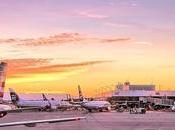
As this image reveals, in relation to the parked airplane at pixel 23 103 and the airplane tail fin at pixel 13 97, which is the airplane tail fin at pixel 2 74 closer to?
the parked airplane at pixel 23 103

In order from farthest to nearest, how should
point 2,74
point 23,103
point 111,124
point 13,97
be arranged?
point 23,103 → point 13,97 → point 111,124 → point 2,74

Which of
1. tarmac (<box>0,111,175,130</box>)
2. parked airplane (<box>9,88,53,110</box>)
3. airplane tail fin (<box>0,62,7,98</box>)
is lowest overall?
tarmac (<box>0,111,175,130</box>)

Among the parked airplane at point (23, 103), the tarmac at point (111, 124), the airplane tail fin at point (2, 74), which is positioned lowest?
the tarmac at point (111, 124)

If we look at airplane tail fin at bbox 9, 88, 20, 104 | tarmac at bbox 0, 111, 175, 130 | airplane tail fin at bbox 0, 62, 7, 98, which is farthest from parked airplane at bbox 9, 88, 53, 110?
airplane tail fin at bbox 0, 62, 7, 98

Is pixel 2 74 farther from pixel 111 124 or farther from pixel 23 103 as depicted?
pixel 23 103

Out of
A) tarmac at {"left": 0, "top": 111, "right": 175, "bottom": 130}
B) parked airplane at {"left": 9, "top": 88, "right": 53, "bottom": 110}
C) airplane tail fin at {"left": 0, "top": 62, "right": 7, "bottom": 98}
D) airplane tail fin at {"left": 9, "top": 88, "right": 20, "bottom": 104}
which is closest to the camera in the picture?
airplane tail fin at {"left": 0, "top": 62, "right": 7, "bottom": 98}

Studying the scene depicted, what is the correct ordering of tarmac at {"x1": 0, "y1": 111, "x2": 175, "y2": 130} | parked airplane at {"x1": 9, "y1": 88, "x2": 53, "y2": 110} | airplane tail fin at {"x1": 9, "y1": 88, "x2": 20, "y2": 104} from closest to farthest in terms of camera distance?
tarmac at {"x1": 0, "y1": 111, "x2": 175, "y2": 130} → parked airplane at {"x1": 9, "y1": 88, "x2": 53, "y2": 110} → airplane tail fin at {"x1": 9, "y1": 88, "x2": 20, "y2": 104}

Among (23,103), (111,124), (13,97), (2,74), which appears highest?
(13,97)

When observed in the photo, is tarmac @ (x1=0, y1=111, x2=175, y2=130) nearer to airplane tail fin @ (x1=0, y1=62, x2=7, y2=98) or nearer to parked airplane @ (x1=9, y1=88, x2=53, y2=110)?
airplane tail fin @ (x1=0, y1=62, x2=7, y2=98)

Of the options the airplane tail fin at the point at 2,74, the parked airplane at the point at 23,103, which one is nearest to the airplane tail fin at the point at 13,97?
the parked airplane at the point at 23,103

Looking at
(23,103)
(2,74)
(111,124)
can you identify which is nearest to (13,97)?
(23,103)

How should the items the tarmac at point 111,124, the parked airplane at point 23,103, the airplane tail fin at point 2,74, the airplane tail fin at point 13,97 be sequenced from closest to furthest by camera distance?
the airplane tail fin at point 2,74, the tarmac at point 111,124, the parked airplane at point 23,103, the airplane tail fin at point 13,97

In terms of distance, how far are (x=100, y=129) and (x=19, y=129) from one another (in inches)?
356

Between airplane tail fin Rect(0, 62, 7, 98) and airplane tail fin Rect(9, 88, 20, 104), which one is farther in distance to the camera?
airplane tail fin Rect(9, 88, 20, 104)
